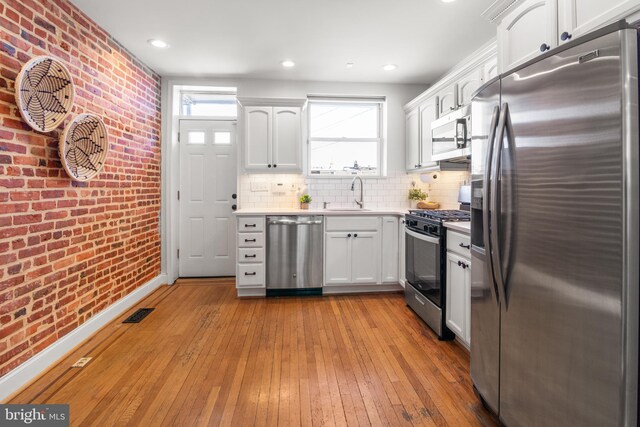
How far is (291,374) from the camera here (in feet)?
6.85

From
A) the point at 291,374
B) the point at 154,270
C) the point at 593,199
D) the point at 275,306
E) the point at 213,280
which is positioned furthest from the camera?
the point at 213,280

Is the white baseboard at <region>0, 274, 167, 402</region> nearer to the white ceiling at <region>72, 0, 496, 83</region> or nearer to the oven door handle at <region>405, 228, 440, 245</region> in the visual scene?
the white ceiling at <region>72, 0, 496, 83</region>

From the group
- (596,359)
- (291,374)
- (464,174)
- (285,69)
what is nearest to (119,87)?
(285,69)

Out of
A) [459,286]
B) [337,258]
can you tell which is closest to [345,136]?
[337,258]

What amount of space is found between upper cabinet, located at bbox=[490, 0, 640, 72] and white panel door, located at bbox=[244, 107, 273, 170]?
251 centimetres

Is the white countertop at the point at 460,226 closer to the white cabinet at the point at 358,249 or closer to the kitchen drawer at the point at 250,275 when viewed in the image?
the white cabinet at the point at 358,249

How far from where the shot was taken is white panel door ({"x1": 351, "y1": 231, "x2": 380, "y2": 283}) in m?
3.65

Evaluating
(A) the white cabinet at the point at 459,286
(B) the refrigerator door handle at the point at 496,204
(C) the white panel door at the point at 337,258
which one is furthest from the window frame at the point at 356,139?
(B) the refrigerator door handle at the point at 496,204

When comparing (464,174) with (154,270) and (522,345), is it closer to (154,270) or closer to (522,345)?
(522,345)

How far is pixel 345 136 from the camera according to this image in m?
4.35

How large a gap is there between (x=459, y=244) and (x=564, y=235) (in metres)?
1.17

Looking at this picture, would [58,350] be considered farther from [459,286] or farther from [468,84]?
[468,84]

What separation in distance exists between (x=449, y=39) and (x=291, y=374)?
3161mm

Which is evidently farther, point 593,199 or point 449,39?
point 449,39
